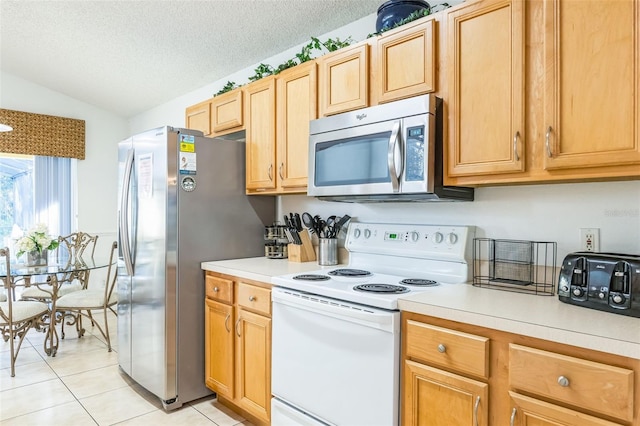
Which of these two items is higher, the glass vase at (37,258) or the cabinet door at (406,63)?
the cabinet door at (406,63)

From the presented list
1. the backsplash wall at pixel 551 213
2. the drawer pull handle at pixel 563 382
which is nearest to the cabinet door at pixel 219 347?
the backsplash wall at pixel 551 213

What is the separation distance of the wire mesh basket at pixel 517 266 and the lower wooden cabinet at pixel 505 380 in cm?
50

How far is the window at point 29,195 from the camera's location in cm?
496

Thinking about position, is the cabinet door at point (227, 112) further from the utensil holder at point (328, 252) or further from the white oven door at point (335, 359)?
the white oven door at point (335, 359)

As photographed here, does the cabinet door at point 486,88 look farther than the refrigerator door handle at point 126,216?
No

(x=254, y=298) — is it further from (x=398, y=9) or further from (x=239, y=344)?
(x=398, y=9)

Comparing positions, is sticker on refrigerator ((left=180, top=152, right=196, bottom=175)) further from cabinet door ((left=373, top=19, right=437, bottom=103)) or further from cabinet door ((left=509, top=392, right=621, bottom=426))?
cabinet door ((left=509, top=392, right=621, bottom=426))

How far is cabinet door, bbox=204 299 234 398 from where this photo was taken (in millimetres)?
2477

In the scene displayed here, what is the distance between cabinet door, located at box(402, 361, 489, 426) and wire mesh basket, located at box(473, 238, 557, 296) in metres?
0.55

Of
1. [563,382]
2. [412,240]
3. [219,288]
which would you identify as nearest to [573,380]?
[563,382]

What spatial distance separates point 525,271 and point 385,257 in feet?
2.40

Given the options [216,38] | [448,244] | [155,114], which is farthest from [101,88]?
[448,244]

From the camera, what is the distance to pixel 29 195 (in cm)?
505

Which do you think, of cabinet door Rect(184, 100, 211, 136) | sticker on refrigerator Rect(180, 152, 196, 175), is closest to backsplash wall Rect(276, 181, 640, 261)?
sticker on refrigerator Rect(180, 152, 196, 175)
